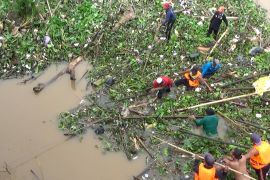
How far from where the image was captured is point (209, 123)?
10172 millimetres

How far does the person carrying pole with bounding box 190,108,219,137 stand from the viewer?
1012 centimetres

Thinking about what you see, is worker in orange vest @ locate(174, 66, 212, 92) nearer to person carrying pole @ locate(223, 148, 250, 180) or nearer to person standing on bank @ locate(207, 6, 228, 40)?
person standing on bank @ locate(207, 6, 228, 40)

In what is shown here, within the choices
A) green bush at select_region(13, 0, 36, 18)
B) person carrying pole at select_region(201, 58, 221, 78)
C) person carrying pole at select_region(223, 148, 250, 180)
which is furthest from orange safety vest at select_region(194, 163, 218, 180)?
green bush at select_region(13, 0, 36, 18)

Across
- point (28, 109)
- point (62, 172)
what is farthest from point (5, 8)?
point (62, 172)

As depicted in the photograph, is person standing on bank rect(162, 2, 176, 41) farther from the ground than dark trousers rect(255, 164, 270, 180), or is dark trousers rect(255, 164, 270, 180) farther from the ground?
person standing on bank rect(162, 2, 176, 41)

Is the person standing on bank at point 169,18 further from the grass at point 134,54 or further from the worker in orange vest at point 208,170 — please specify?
the worker in orange vest at point 208,170

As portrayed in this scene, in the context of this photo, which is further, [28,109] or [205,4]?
[205,4]

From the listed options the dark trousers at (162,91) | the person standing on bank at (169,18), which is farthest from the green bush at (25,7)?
the dark trousers at (162,91)

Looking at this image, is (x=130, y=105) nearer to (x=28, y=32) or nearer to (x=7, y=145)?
(x=7, y=145)

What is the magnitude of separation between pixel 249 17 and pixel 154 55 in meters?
3.77

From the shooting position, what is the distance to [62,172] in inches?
394

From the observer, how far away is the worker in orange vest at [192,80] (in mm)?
11363

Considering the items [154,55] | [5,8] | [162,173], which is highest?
[5,8]

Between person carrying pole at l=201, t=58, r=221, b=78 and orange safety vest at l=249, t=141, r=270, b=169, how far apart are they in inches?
147
